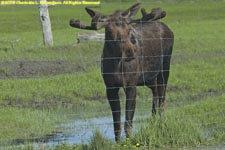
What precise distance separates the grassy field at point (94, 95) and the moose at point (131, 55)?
0.62 metres

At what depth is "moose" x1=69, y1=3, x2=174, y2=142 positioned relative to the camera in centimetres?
1049

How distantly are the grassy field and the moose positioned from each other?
0.62m

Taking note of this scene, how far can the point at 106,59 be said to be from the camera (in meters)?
10.8

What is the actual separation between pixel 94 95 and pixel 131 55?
5081 mm

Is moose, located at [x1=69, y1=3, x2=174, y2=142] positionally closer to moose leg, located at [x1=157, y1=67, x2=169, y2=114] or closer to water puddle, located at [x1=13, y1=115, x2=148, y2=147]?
moose leg, located at [x1=157, y1=67, x2=169, y2=114]

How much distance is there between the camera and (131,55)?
1090 cm

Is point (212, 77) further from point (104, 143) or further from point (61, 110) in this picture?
point (104, 143)

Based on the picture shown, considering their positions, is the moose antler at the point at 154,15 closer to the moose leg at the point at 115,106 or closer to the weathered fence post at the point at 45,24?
the moose leg at the point at 115,106

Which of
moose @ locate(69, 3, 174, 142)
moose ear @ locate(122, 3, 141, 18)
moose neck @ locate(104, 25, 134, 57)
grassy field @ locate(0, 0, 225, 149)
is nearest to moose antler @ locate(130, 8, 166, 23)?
moose @ locate(69, 3, 174, 142)

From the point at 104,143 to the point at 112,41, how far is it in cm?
153

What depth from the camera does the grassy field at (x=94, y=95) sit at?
10.5m

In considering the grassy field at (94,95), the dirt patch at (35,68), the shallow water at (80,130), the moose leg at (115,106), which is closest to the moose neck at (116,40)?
the moose leg at (115,106)

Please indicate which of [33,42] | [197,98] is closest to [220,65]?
[197,98]

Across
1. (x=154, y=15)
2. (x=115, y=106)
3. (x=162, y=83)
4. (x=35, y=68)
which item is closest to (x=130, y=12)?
(x=154, y=15)
